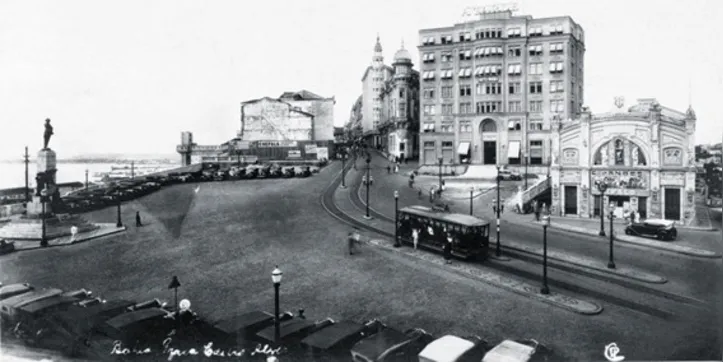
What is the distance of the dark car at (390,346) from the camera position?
484 inches

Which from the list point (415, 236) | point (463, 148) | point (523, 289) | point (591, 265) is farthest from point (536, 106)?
point (523, 289)

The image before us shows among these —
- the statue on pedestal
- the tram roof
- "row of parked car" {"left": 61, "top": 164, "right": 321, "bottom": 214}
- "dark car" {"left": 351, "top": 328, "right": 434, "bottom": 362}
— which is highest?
the statue on pedestal

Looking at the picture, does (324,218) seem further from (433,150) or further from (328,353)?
(433,150)

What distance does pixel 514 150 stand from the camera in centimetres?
5272

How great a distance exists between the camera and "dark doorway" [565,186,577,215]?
3010 cm

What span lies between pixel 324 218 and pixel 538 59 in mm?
35385

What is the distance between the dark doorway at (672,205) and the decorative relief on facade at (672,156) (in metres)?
1.70

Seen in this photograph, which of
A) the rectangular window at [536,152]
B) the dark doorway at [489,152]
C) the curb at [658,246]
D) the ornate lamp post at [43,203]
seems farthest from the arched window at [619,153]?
the ornate lamp post at [43,203]

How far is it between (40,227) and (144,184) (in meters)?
12.3

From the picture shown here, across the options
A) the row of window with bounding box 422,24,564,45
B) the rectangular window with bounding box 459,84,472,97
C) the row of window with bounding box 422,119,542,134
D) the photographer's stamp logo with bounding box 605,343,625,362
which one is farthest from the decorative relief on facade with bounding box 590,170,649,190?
the rectangular window with bounding box 459,84,472,97

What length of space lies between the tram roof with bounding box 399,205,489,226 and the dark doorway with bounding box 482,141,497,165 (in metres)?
32.3

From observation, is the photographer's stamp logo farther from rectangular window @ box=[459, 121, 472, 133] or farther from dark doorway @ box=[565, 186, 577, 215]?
rectangular window @ box=[459, 121, 472, 133]

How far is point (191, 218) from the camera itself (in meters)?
26.4

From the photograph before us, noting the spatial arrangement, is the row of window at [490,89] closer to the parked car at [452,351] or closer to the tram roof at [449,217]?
the tram roof at [449,217]
